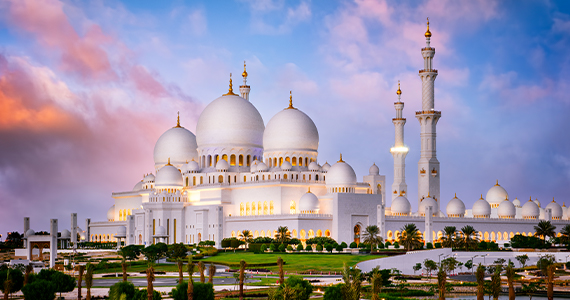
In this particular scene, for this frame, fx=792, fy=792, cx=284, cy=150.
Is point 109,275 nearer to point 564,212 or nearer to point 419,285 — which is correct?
point 419,285

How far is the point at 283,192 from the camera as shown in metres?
75.5

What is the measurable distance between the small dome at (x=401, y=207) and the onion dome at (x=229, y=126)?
1627 centimetres

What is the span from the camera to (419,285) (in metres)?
41.4

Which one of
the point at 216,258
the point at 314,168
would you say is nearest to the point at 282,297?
the point at 216,258

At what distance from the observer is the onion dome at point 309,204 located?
7250cm

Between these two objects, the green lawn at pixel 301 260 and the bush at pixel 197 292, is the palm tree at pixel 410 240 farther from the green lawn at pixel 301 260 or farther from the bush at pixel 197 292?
the bush at pixel 197 292

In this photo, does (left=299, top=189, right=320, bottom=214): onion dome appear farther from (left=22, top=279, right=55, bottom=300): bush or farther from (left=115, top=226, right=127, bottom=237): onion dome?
(left=22, top=279, right=55, bottom=300): bush

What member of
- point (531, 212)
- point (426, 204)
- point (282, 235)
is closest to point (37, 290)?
point (282, 235)

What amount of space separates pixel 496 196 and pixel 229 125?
30.8 meters

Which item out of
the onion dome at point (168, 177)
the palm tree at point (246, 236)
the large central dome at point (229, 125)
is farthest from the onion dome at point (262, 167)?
the onion dome at point (168, 177)

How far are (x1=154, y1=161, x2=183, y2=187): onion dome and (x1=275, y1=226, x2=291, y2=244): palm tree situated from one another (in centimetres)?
1736

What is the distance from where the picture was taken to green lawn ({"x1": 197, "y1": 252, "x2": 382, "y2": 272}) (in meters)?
51.0

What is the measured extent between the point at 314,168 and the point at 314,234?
341 inches

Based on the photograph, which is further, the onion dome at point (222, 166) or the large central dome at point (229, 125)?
the large central dome at point (229, 125)
